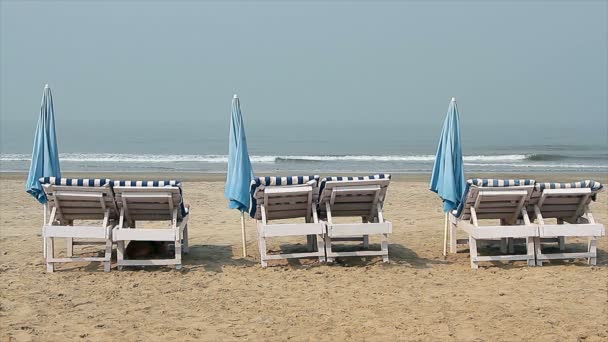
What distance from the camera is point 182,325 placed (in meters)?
5.26

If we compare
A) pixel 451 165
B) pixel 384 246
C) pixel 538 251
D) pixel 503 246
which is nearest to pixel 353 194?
pixel 384 246

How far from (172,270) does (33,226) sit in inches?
161

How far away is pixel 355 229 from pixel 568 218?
267 cm

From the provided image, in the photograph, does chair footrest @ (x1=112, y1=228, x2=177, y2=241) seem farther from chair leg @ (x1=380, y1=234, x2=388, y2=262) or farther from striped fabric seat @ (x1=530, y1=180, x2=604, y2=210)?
striped fabric seat @ (x1=530, y1=180, x2=604, y2=210)

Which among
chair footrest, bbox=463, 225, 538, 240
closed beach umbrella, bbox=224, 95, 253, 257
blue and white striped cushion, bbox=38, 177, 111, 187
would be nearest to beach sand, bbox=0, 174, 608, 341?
chair footrest, bbox=463, 225, 538, 240

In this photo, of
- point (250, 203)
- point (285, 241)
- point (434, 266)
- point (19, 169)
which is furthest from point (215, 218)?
point (19, 169)

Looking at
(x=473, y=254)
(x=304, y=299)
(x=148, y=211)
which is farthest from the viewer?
(x=473, y=254)

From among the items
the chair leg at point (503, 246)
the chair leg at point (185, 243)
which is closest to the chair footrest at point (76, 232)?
the chair leg at point (185, 243)

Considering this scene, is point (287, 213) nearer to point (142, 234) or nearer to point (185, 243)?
point (185, 243)

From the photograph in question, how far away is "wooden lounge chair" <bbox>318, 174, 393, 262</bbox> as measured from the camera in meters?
7.23

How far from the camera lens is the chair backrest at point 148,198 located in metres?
6.84

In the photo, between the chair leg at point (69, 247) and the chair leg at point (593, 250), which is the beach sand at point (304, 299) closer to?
the chair leg at point (593, 250)

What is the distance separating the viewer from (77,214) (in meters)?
7.17

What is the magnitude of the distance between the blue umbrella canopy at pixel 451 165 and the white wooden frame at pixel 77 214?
3.79 m
